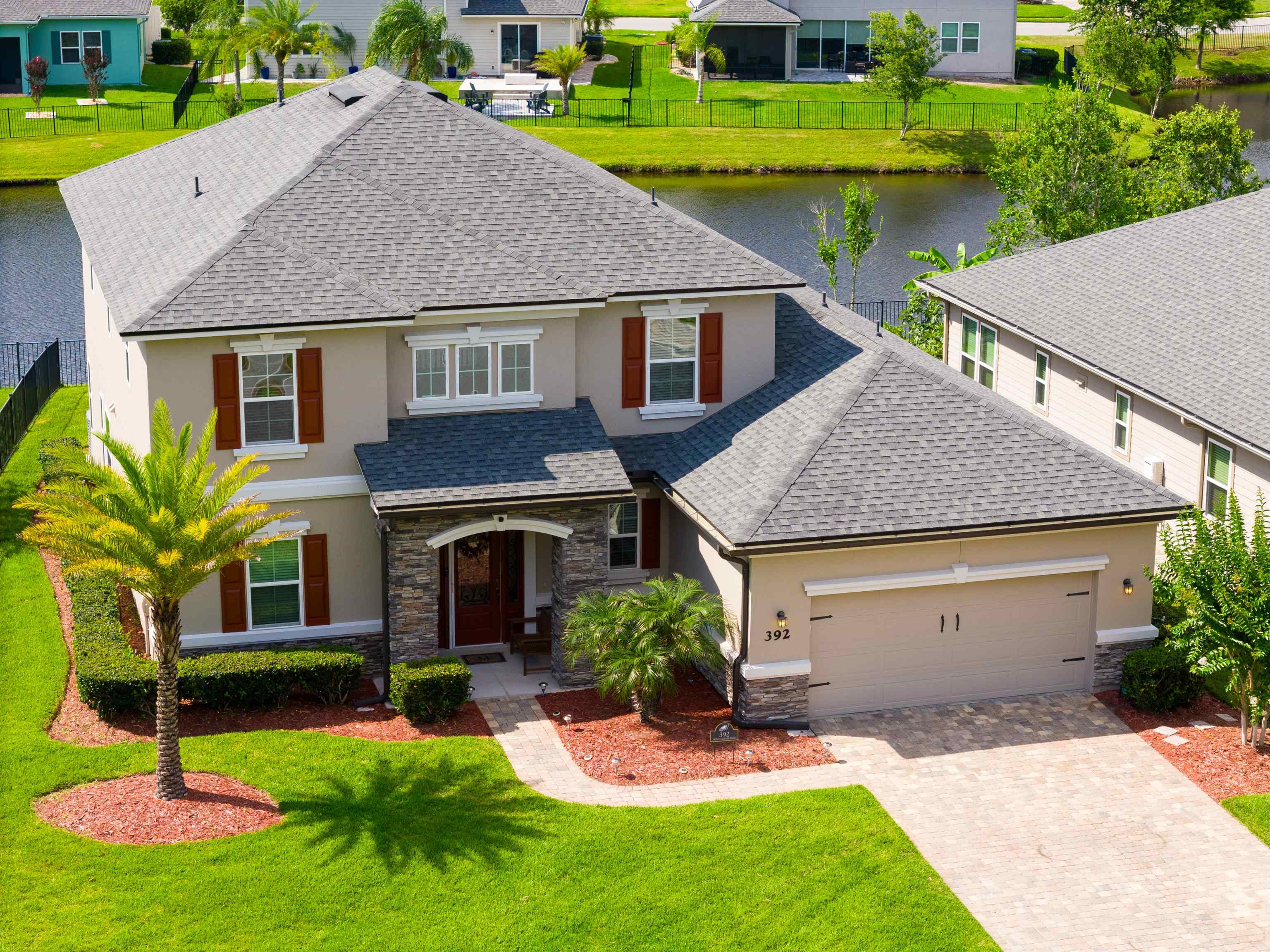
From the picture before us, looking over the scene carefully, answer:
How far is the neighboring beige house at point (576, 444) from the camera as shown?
25.6 meters

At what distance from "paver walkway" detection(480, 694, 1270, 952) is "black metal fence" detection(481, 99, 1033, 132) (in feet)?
183

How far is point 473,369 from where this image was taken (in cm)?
2764

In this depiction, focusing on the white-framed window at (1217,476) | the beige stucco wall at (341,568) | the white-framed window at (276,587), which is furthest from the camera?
the white-framed window at (1217,476)

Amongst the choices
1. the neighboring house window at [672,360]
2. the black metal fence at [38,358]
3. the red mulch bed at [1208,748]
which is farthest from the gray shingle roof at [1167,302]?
the black metal fence at [38,358]

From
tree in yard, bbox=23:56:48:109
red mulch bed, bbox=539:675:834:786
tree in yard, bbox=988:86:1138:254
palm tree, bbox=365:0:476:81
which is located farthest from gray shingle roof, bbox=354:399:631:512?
tree in yard, bbox=23:56:48:109

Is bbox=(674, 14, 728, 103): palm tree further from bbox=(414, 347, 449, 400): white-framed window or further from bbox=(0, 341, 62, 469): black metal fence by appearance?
bbox=(414, 347, 449, 400): white-framed window

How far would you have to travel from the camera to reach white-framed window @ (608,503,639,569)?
2895cm

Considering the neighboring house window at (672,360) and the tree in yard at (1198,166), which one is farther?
the tree in yard at (1198,166)

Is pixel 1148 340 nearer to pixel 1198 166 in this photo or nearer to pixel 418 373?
pixel 1198 166

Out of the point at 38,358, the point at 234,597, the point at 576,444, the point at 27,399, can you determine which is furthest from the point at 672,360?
the point at 38,358

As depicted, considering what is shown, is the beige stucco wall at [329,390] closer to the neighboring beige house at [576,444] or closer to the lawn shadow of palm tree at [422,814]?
the neighboring beige house at [576,444]

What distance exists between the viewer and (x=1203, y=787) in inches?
941

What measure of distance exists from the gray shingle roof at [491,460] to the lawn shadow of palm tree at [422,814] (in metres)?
4.23

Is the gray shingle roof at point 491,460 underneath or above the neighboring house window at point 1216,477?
above
